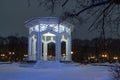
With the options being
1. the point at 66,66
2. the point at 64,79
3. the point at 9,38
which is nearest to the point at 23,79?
the point at 64,79

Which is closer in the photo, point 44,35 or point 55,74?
point 55,74

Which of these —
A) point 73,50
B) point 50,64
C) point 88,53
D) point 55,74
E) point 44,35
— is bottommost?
point 55,74

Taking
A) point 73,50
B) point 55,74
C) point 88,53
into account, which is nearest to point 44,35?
point 55,74

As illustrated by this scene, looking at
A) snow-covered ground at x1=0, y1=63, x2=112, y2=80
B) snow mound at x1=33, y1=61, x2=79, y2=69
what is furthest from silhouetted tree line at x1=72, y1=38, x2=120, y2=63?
snow-covered ground at x1=0, y1=63, x2=112, y2=80

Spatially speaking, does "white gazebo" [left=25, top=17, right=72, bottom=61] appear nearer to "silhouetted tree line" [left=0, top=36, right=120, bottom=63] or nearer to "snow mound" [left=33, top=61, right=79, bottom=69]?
"snow mound" [left=33, top=61, right=79, bottom=69]

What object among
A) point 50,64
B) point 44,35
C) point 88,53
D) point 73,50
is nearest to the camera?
point 50,64

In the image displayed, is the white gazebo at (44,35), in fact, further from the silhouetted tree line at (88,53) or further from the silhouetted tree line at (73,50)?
the silhouetted tree line at (73,50)

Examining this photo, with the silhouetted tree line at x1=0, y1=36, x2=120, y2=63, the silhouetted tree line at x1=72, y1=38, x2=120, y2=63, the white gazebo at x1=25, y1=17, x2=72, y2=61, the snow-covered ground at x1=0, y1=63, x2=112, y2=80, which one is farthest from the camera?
the silhouetted tree line at x1=0, y1=36, x2=120, y2=63

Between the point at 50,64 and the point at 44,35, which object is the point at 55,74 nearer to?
the point at 50,64

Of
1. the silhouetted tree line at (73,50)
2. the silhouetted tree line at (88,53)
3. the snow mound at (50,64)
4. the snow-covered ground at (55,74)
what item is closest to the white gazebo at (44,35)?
the snow mound at (50,64)

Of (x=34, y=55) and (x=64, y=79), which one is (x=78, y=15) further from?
(x=34, y=55)

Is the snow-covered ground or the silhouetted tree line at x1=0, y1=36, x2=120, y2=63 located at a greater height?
the silhouetted tree line at x1=0, y1=36, x2=120, y2=63

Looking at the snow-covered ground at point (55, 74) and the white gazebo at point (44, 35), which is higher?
the white gazebo at point (44, 35)

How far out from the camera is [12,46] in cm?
10375
